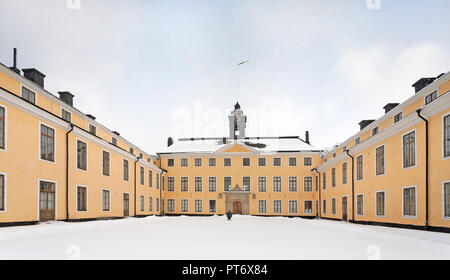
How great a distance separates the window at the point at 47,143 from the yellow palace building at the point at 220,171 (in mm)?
94

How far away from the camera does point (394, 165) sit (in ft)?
66.6

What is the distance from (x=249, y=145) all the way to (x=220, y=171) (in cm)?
648

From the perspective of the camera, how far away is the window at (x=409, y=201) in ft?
58.8

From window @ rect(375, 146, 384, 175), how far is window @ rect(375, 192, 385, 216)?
133cm

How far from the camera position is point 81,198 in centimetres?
2266

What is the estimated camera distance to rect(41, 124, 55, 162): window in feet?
61.3

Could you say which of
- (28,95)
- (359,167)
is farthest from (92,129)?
(359,167)

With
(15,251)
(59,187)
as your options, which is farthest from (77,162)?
(15,251)

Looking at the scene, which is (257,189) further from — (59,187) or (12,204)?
(12,204)

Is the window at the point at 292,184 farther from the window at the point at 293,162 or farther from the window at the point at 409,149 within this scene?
the window at the point at 409,149

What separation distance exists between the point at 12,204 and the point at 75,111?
37.2 ft

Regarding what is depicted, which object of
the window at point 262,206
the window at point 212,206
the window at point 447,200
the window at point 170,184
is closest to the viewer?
the window at point 447,200

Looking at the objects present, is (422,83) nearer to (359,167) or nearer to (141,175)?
(359,167)

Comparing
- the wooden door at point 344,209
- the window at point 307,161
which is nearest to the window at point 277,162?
the window at point 307,161
